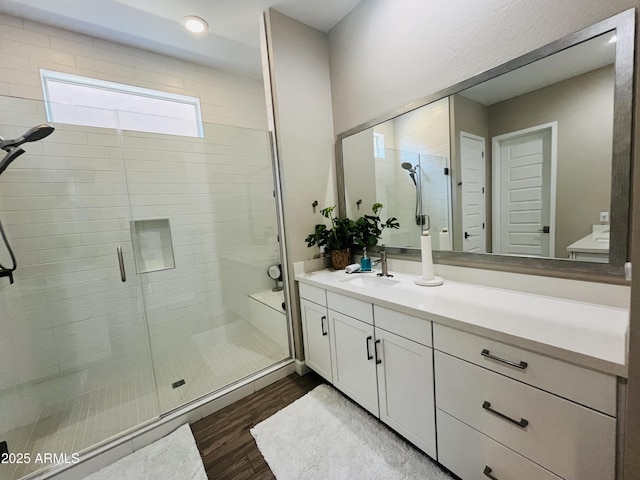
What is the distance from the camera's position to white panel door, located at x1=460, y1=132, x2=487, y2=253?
4.72ft

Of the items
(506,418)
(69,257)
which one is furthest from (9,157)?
(506,418)

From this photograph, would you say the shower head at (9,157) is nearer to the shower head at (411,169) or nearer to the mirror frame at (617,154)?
the shower head at (411,169)

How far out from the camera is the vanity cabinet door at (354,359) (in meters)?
1.49

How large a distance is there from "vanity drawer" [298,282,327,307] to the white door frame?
107 centimetres

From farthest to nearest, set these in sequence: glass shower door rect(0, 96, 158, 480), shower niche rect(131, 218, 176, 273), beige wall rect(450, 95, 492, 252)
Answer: shower niche rect(131, 218, 176, 273), glass shower door rect(0, 96, 158, 480), beige wall rect(450, 95, 492, 252)

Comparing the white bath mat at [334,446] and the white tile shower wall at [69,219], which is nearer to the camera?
the white bath mat at [334,446]

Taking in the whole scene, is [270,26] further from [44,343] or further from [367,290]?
[44,343]

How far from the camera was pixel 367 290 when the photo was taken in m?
1.53

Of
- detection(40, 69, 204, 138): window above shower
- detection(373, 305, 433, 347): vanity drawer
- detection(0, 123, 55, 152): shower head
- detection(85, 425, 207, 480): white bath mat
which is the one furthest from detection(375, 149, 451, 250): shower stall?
detection(0, 123, 55, 152): shower head

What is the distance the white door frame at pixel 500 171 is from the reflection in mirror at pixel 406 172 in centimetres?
25

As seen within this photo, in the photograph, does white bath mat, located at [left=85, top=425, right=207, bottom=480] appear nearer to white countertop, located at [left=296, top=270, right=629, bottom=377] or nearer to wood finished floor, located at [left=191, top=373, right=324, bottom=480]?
wood finished floor, located at [left=191, top=373, right=324, bottom=480]

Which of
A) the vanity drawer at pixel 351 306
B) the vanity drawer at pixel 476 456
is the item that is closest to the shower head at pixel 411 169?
the vanity drawer at pixel 351 306

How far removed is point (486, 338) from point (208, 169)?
A: 2.51 m

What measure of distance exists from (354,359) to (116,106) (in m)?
2.95
